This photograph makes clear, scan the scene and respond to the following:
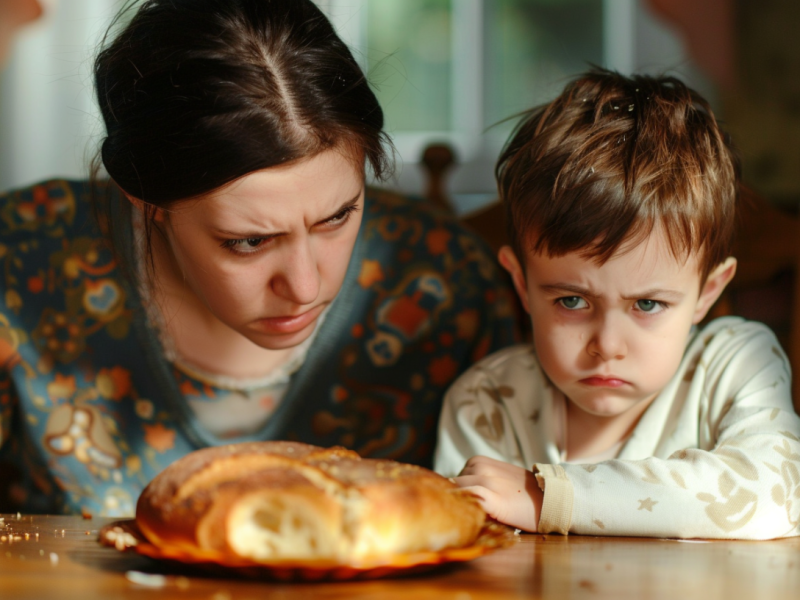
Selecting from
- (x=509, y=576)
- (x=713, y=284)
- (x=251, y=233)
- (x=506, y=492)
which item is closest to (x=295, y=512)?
(x=509, y=576)

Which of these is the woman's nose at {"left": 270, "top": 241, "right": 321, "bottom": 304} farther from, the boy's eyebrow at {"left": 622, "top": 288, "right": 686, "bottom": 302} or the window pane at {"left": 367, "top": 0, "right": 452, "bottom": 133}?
the window pane at {"left": 367, "top": 0, "right": 452, "bottom": 133}

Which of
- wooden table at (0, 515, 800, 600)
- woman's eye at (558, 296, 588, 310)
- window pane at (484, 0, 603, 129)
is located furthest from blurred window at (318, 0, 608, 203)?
wooden table at (0, 515, 800, 600)

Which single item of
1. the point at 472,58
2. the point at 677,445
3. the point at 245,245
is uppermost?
the point at 472,58

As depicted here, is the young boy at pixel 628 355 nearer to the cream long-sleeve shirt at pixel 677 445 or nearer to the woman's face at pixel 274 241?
the cream long-sleeve shirt at pixel 677 445

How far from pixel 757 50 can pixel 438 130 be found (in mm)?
1102

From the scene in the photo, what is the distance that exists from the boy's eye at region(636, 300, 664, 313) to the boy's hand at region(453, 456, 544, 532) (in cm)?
23

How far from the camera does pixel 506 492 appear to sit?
2.56 ft

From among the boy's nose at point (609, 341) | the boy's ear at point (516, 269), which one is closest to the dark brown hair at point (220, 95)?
the boy's ear at point (516, 269)

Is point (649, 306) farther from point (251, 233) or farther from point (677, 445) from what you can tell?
point (251, 233)

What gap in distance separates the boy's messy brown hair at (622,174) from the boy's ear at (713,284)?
0.07 ft

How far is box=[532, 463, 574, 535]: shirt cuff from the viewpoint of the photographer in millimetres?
762

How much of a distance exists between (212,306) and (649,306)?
51cm

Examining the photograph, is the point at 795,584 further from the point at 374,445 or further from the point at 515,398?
the point at 374,445

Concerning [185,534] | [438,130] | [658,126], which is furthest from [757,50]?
[185,534]
